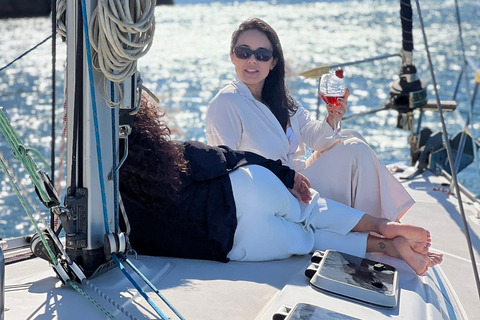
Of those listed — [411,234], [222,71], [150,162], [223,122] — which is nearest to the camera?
[150,162]

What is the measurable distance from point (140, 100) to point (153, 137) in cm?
16

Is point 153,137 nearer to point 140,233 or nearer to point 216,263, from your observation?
point 140,233

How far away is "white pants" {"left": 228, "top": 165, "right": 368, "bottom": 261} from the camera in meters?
2.09

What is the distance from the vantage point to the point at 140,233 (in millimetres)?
2051

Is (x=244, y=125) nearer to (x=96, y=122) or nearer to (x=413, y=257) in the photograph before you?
(x=413, y=257)

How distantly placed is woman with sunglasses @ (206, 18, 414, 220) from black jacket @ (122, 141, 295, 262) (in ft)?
1.71

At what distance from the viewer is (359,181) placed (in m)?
2.50

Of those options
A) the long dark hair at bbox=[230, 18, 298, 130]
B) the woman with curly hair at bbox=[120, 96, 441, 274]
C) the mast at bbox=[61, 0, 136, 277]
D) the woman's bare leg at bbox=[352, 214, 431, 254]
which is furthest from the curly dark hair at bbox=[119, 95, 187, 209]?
the long dark hair at bbox=[230, 18, 298, 130]

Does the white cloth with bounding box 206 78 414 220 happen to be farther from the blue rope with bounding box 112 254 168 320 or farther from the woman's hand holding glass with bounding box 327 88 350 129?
the blue rope with bounding box 112 254 168 320

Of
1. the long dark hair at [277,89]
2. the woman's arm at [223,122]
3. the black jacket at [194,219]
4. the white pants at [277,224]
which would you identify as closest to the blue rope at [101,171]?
the black jacket at [194,219]

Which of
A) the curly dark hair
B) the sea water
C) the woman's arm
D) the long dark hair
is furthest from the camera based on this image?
the sea water

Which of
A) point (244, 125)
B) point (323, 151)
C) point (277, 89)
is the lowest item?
point (323, 151)

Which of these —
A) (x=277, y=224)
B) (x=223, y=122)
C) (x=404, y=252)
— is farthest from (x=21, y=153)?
(x=404, y=252)

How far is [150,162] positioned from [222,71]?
15.1 meters
